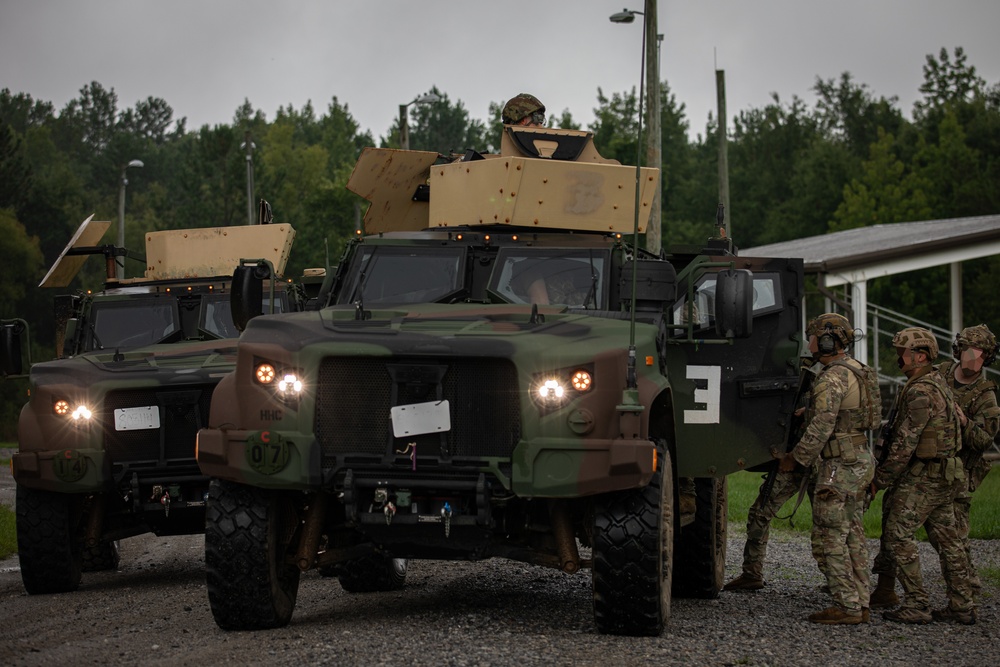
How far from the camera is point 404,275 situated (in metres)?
9.72

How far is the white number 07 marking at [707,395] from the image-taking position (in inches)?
395

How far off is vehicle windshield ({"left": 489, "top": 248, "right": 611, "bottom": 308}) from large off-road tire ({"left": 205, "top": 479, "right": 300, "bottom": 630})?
2081mm

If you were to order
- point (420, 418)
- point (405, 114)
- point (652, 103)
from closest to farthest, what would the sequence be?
1. point (420, 418)
2. point (652, 103)
3. point (405, 114)

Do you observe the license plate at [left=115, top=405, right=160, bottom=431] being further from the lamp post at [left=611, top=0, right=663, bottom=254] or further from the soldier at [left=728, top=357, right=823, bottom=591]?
the lamp post at [left=611, top=0, right=663, bottom=254]

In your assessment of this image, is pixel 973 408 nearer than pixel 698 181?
Yes

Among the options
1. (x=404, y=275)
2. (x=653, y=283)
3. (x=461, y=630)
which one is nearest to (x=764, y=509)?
(x=653, y=283)

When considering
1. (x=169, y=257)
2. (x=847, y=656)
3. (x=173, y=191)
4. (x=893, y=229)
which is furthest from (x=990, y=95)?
(x=847, y=656)

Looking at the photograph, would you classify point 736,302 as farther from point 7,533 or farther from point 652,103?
point 652,103

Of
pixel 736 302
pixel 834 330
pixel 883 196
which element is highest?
pixel 883 196

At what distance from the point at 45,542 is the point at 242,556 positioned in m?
3.18

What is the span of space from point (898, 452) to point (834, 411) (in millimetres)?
617

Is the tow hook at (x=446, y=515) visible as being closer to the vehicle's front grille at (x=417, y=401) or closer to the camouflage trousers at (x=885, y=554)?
the vehicle's front grille at (x=417, y=401)

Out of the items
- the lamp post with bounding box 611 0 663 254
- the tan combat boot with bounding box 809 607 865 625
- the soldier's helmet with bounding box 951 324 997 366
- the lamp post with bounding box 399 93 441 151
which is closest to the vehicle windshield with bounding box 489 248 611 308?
the tan combat boot with bounding box 809 607 865 625

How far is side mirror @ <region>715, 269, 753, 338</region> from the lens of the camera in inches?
344
